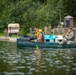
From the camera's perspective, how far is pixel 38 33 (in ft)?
149

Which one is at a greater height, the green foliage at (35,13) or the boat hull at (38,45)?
the green foliage at (35,13)

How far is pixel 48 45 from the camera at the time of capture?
142 feet

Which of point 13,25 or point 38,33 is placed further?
point 13,25

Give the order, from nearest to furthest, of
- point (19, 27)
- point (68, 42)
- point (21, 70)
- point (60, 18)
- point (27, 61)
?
point (21, 70) < point (27, 61) < point (68, 42) < point (60, 18) < point (19, 27)

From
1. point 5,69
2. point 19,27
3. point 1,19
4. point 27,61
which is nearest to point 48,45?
point 27,61

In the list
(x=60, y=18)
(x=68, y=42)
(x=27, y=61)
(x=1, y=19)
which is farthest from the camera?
(x=1, y=19)

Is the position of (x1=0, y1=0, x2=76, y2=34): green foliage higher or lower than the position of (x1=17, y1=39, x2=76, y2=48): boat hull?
higher

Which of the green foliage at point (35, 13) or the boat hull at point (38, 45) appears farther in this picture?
the green foliage at point (35, 13)

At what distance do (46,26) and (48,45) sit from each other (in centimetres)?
2216

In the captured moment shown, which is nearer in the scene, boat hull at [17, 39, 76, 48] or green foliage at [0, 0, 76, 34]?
boat hull at [17, 39, 76, 48]

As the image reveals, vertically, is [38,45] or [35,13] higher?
[35,13]

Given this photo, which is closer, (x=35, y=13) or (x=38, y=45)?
→ (x=38, y=45)

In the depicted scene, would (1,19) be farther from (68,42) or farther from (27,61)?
(27,61)

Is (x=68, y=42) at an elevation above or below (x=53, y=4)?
below
